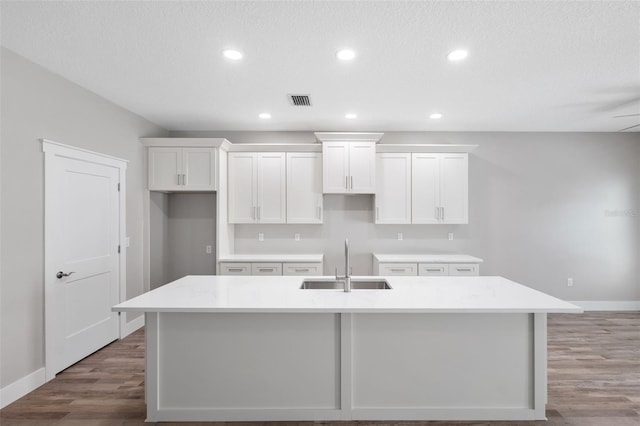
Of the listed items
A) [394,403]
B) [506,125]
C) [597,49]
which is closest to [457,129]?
[506,125]

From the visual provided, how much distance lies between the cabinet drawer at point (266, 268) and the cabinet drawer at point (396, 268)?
1.31m

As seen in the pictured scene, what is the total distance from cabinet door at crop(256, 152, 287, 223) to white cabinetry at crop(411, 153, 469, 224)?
1.77 m

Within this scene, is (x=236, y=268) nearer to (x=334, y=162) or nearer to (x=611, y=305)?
(x=334, y=162)

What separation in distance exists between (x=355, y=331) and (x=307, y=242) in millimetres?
2698

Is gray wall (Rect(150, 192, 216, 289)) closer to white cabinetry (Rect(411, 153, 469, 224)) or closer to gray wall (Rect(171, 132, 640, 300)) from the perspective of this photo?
gray wall (Rect(171, 132, 640, 300))

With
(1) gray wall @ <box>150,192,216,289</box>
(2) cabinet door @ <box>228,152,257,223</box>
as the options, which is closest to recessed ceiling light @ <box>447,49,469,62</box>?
(2) cabinet door @ <box>228,152,257,223</box>

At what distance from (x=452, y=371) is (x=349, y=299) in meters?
0.83

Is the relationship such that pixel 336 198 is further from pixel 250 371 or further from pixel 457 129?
pixel 250 371

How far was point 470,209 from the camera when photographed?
4.85m

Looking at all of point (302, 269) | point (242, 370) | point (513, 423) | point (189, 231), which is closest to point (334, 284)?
point (242, 370)

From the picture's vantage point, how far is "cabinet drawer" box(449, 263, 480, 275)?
426 cm

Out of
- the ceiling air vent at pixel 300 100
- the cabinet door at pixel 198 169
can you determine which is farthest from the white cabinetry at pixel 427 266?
the cabinet door at pixel 198 169

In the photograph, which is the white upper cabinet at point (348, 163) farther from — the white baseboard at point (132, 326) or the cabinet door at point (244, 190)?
the white baseboard at point (132, 326)

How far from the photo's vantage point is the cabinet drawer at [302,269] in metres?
4.30
